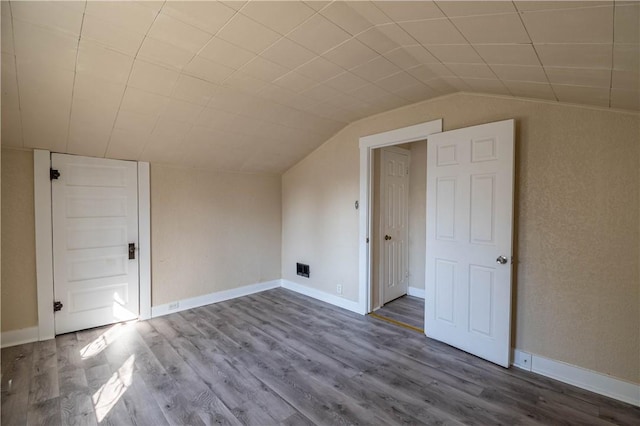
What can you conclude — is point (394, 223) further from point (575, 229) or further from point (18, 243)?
point (18, 243)

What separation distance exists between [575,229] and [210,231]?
4076mm

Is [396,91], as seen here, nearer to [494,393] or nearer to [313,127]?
[313,127]

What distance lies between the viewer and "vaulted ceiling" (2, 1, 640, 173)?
1.46 m

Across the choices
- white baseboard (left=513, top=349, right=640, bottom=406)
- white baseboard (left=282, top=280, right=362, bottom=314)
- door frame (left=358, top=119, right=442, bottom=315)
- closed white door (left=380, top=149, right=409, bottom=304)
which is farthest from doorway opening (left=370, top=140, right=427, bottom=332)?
white baseboard (left=513, top=349, right=640, bottom=406)

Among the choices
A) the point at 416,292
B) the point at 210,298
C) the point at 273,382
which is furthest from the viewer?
the point at 416,292

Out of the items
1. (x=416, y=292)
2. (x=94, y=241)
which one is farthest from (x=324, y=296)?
(x=94, y=241)

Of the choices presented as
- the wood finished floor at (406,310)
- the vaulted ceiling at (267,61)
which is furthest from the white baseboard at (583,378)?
the vaulted ceiling at (267,61)

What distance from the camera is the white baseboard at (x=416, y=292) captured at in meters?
4.45

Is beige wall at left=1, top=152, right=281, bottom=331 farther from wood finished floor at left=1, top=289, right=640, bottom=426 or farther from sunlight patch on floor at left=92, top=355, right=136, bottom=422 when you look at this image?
sunlight patch on floor at left=92, top=355, right=136, bottom=422

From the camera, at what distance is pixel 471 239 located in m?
2.72

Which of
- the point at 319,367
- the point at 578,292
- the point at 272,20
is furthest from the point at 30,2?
the point at 578,292

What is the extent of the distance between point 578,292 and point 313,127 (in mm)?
3095

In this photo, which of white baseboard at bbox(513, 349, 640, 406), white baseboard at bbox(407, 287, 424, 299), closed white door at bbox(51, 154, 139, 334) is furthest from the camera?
white baseboard at bbox(407, 287, 424, 299)

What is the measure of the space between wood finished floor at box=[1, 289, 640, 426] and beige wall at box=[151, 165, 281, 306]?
2.64 feet
